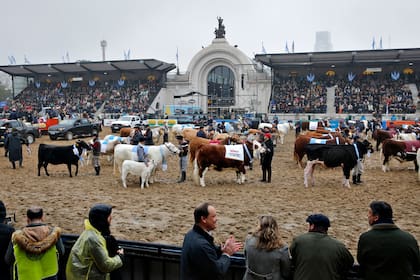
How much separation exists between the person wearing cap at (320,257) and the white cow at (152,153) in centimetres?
967

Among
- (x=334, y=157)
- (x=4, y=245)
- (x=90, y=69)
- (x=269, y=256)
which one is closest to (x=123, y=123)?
(x=90, y=69)

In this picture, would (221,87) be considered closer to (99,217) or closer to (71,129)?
(71,129)

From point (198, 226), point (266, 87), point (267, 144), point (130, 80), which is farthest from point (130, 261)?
point (130, 80)

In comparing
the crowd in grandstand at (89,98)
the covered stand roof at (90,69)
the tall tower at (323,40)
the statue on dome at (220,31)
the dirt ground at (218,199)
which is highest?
the tall tower at (323,40)

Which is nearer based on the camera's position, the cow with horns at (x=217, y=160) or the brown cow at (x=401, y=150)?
the cow with horns at (x=217, y=160)

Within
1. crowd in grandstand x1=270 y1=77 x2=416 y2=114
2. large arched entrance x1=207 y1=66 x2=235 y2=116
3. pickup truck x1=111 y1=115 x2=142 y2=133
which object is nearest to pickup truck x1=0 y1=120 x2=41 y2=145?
pickup truck x1=111 y1=115 x2=142 y2=133

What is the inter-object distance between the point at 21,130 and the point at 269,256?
23.6 m

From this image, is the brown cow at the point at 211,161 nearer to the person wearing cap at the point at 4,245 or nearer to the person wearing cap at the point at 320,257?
the person wearing cap at the point at 4,245

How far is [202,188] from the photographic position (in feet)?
41.2

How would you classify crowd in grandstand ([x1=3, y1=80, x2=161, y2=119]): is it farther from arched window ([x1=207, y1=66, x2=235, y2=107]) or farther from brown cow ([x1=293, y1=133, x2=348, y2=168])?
brown cow ([x1=293, y1=133, x2=348, y2=168])

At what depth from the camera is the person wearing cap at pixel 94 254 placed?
3.80 meters

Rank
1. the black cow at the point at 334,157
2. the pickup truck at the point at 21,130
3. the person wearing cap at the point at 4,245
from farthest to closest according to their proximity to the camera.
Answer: the pickup truck at the point at 21,130 → the black cow at the point at 334,157 → the person wearing cap at the point at 4,245

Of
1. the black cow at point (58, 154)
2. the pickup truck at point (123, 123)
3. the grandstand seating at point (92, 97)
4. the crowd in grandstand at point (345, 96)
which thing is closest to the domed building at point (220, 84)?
the crowd in grandstand at point (345, 96)

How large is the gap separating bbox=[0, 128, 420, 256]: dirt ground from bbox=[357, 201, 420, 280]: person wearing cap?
3438 millimetres
